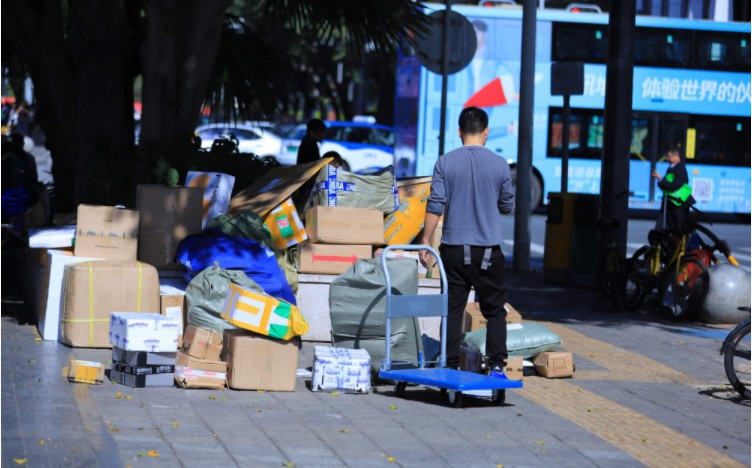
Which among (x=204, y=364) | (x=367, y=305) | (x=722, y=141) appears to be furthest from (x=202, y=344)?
(x=722, y=141)

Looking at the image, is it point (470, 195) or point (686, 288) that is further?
point (686, 288)

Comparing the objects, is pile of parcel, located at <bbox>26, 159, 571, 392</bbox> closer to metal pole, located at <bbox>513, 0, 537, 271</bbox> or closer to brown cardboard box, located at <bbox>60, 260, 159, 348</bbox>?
brown cardboard box, located at <bbox>60, 260, 159, 348</bbox>

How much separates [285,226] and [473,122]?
259 cm

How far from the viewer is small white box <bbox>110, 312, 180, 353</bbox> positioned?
7199 millimetres

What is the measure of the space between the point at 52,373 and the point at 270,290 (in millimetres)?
1764

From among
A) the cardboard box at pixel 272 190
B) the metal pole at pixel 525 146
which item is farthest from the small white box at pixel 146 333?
the metal pole at pixel 525 146

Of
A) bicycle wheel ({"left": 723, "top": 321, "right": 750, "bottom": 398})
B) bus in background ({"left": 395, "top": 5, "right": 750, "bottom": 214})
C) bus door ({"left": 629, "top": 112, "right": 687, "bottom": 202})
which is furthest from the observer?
bus door ({"left": 629, "top": 112, "right": 687, "bottom": 202})

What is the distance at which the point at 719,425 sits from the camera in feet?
22.8

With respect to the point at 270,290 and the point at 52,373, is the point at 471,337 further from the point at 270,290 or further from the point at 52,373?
the point at 52,373

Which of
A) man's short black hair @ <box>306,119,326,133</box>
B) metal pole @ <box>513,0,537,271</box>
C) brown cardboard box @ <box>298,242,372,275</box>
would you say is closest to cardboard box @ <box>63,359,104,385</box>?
brown cardboard box @ <box>298,242,372,275</box>

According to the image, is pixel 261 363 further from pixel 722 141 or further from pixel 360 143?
pixel 360 143

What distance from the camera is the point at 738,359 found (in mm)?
7676

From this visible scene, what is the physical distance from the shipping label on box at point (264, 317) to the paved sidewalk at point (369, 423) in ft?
1.25

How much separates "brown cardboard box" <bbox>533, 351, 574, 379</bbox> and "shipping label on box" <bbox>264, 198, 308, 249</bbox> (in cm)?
235
